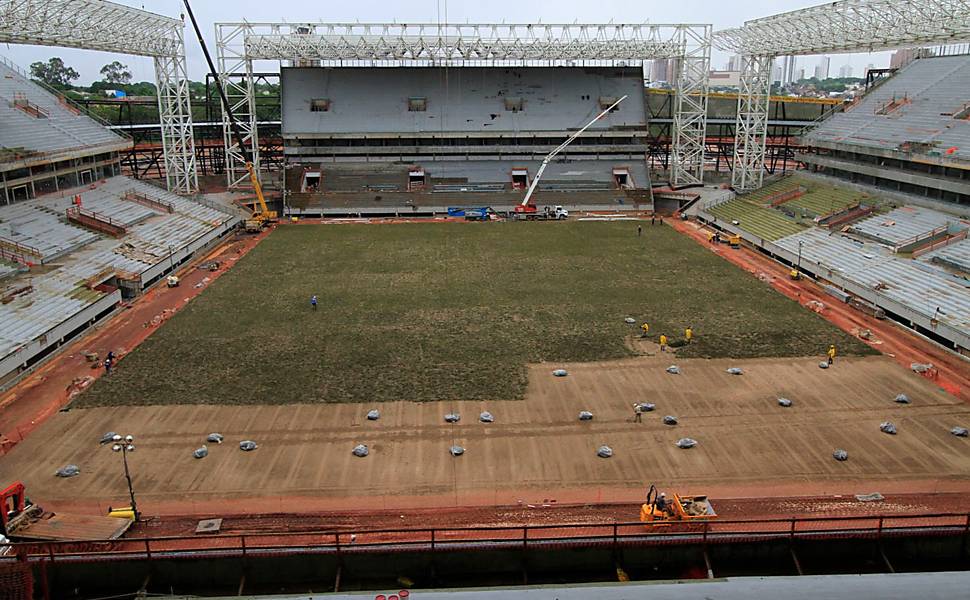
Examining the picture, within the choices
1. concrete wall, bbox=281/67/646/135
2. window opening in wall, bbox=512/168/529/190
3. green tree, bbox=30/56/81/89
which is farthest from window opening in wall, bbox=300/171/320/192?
green tree, bbox=30/56/81/89

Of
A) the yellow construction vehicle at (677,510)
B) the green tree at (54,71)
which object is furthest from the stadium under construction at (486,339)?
the green tree at (54,71)

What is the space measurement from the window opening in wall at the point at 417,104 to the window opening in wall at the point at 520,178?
9.21 meters

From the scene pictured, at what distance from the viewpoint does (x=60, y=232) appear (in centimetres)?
3191

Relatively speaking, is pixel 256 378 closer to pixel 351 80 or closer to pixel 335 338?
pixel 335 338

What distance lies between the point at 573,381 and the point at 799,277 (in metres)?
16.6

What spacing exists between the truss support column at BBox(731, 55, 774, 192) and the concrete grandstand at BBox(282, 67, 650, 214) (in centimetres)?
709

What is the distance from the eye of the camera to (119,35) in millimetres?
37000

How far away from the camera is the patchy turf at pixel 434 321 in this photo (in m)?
20.1

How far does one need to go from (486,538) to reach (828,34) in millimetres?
36358

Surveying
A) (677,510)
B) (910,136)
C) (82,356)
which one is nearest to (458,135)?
(910,136)

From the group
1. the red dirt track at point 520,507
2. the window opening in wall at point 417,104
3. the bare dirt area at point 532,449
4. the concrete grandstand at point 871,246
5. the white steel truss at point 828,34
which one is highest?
the white steel truss at point 828,34

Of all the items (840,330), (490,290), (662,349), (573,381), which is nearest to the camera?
(573,381)

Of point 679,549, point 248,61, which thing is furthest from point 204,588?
point 248,61

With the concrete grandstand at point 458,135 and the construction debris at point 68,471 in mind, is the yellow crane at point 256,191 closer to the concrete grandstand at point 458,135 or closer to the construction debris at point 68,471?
the concrete grandstand at point 458,135
